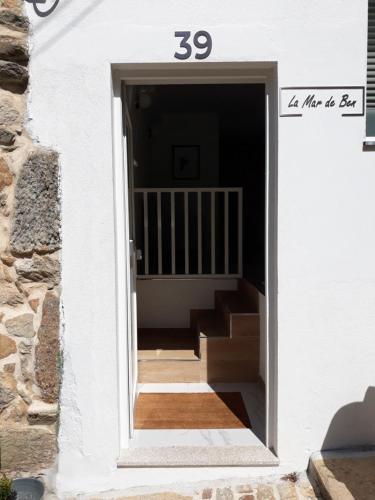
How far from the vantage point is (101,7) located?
2.16 meters

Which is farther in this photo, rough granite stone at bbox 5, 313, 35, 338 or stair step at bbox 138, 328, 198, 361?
stair step at bbox 138, 328, 198, 361

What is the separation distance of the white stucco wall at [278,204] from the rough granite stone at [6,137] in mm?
123

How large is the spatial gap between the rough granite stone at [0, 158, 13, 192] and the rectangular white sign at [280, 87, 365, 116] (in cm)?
145

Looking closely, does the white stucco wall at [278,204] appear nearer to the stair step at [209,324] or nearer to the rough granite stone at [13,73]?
the rough granite stone at [13,73]

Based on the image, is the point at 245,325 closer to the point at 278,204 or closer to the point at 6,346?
the point at 278,204

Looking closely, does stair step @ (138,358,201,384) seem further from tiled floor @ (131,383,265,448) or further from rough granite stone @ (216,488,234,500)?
rough granite stone @ (216,488,234,500)

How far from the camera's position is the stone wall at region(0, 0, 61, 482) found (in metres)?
2.22

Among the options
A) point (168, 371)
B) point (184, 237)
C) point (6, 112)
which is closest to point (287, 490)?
point (168, 371)

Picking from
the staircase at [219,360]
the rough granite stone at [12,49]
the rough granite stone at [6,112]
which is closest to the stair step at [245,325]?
the staircase at [219,360]

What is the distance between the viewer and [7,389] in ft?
7.39

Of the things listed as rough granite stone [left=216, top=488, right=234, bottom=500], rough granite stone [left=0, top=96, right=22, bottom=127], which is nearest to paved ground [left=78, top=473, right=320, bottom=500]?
rough granite stone [left=216, top=488, right=234, bottom=500]

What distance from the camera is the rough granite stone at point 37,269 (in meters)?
2.25

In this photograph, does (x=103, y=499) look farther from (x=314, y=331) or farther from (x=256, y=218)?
(x=256, y=218)

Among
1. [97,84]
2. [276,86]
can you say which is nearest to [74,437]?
[97,84]
